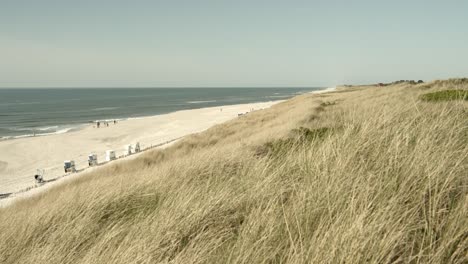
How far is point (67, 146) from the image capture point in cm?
3762

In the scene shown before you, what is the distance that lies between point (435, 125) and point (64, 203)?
4.57 meters

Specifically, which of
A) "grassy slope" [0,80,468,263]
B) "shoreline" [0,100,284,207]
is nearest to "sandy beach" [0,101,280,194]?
"shoreline" [0,100,284,207]

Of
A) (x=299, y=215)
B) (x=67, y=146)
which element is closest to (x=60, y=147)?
(x=67, y=146)

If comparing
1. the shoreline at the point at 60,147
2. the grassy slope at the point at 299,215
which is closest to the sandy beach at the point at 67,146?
the shoreline at the point at 60,147

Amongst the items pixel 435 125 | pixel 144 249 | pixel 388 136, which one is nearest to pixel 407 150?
pixel 388 136

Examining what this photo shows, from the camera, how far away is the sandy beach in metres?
26.9

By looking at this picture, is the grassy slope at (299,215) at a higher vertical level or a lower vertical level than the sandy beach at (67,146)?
higher

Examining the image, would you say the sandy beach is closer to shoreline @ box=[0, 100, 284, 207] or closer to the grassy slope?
shoreline @ box=[0, 100, 284, 207]

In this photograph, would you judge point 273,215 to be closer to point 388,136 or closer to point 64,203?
point 388,136

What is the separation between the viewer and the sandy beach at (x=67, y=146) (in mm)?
26891

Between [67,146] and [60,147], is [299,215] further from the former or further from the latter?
[67,146]

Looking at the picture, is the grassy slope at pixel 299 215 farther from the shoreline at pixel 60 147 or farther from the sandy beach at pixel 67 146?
the sandy beach at pixel 67 146

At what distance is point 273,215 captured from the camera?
271 centimetres

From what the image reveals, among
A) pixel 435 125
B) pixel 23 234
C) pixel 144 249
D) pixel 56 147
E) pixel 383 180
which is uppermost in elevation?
pixel 435 125
